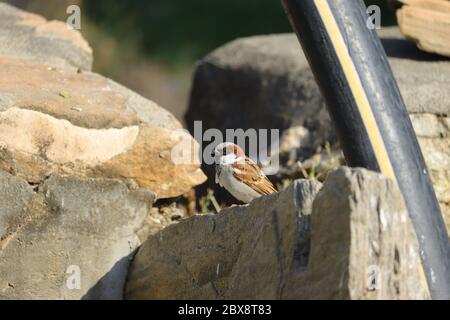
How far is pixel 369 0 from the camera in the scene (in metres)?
10.4

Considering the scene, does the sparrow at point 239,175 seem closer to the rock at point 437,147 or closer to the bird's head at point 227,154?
the bird's head at point 227,154

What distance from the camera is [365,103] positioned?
3797 mm

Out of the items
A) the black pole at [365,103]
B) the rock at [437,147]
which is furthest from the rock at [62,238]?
the rock at [437,147]

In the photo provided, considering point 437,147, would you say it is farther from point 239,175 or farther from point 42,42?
point 42,42

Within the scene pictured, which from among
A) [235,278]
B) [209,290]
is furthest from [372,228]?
[209,290]

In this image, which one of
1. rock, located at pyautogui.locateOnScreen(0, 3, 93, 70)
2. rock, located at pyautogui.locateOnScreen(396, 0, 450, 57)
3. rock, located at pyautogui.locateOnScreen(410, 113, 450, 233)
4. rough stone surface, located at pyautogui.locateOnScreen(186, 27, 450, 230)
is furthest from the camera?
rock, located at pyautogui.locateOnScreen(396, 0, 450, 57)

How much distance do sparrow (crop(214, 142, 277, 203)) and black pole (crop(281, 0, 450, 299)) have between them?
53.6 inches

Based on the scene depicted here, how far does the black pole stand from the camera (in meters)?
3.75

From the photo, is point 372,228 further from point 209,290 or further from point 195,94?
point 195,94

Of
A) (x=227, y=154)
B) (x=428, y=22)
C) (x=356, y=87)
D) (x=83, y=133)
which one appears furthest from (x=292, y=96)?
(x=356, y=87)

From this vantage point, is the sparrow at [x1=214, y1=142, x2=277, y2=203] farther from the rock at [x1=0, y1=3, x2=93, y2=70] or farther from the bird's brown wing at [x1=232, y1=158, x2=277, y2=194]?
the rock at [x1=0, y1=3, x2=93, y2=70]

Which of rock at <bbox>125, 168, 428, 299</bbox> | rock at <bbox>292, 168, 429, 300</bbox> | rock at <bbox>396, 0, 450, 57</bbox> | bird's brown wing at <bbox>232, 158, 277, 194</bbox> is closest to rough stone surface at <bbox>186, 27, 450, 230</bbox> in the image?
rock at <bbox>396, 0, 450, 57</bbox>

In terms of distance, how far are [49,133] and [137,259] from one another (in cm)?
64

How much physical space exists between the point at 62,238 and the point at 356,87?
1.45 meters
